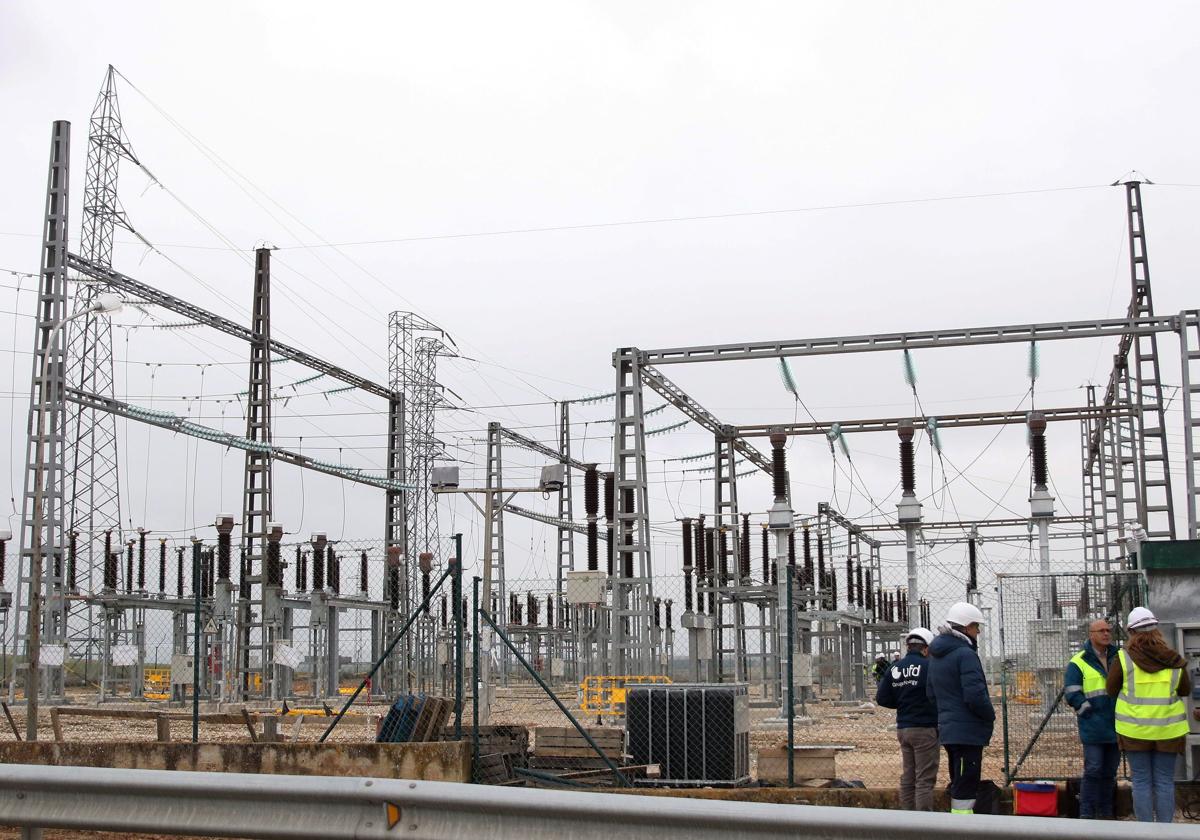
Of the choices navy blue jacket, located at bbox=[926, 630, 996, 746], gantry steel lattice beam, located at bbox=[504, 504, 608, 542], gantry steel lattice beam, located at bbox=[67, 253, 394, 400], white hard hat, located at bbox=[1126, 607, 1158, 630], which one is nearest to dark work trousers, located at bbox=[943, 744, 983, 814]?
navy blue jacket, located at bbox=[926, 630, 996, 746]

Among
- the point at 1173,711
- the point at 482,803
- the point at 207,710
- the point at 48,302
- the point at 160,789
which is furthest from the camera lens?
the point at 207,710

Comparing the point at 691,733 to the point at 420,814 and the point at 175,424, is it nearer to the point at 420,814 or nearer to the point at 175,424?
the point at 420,814

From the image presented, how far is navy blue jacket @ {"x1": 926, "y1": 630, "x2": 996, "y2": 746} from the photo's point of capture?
8148 millimetres

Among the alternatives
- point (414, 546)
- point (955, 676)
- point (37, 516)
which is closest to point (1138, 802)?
point (955, 676)

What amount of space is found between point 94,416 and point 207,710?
7.52 metres

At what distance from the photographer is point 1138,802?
8070 mm

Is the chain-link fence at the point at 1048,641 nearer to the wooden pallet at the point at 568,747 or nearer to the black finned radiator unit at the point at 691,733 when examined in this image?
→ the black finned radiator unit at the point at 691,733

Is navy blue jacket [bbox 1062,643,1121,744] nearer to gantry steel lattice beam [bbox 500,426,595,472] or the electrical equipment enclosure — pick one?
the electrical equipment enclosure

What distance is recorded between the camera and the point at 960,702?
8312 mm

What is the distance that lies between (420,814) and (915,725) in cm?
586

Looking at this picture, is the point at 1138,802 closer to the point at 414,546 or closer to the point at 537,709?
the point at 537,709

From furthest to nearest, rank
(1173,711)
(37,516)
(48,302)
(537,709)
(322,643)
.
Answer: (322,643) → (537,709) → (48,302) → (37,516) → (1173,711)

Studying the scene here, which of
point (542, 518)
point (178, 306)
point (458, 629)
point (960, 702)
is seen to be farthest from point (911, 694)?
point (542, 518)

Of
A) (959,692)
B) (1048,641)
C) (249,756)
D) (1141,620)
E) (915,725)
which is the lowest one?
(249,756)
